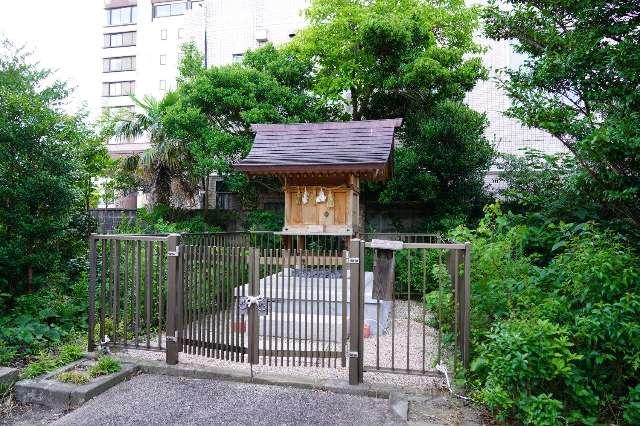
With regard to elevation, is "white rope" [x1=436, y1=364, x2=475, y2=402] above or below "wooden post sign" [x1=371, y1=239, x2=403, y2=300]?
below

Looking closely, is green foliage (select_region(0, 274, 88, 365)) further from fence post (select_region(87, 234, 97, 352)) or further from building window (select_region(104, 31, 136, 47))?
building window (select_region(104, 31, 136, 47))

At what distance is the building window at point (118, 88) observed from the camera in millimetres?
33069

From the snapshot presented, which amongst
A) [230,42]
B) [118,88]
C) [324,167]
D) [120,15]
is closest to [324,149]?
[324,167]

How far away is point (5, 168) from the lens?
6.46 meters

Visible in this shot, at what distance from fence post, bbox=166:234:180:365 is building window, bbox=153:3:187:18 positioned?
30.7 meters

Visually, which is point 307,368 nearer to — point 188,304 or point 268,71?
point 188,304

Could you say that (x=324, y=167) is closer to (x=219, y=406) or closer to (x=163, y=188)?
(x=219, y=406)

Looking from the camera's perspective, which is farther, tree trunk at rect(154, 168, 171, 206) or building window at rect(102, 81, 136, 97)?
building window at rect(102, 81, 136, 97)

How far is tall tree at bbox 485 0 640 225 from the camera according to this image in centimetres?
423

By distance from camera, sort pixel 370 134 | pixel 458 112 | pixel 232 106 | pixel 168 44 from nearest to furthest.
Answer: pixel 370 134, pixel 458 112, pixel 232 106, pixel 168 44

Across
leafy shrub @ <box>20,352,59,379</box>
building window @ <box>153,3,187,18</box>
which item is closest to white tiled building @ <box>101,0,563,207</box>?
building window @ <box>153,3,187,18</box>

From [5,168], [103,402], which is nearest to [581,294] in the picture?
[103,402]

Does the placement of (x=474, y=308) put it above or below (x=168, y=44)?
below

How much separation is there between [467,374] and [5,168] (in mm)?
6916
